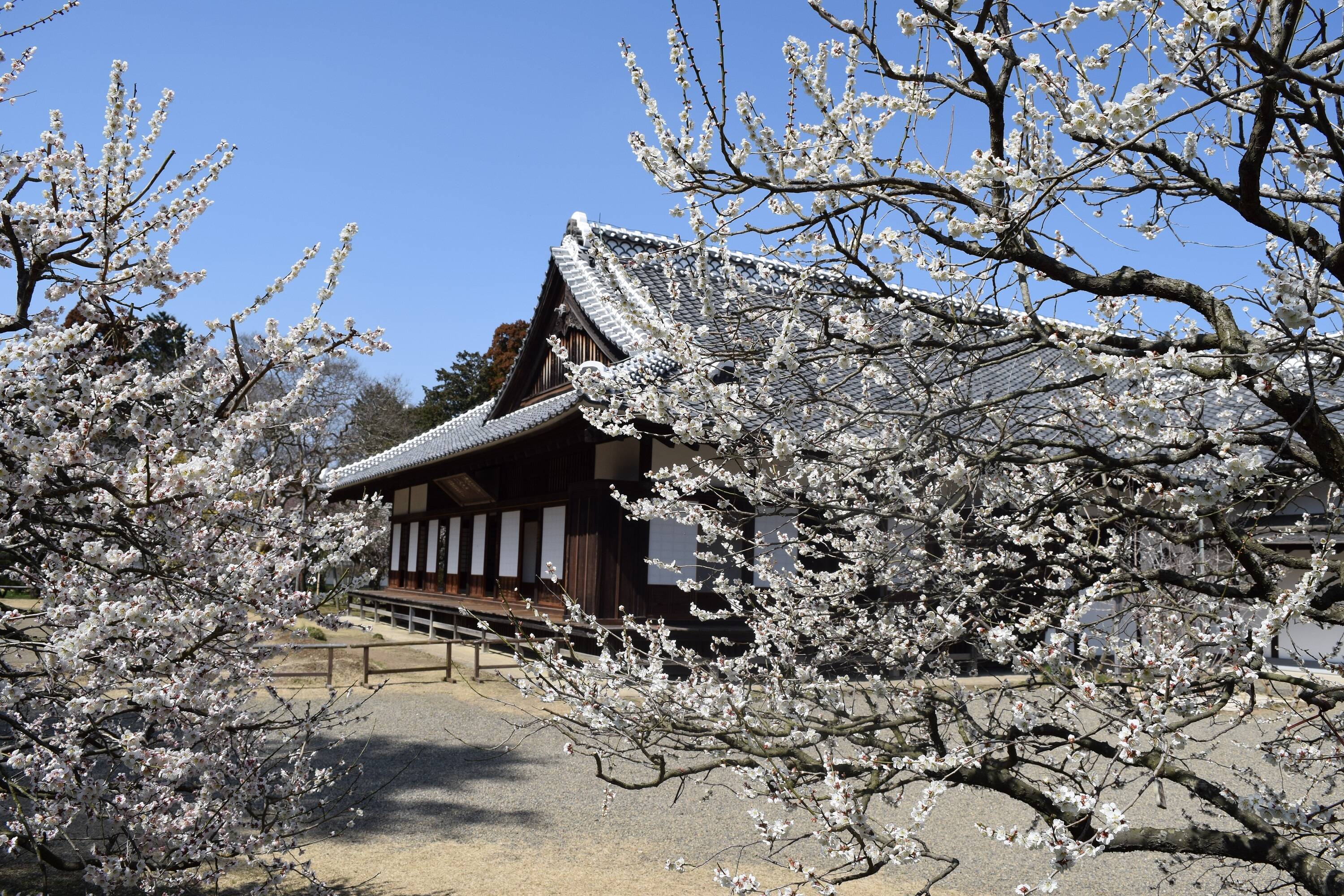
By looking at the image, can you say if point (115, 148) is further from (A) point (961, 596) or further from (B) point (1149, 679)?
(B) point (1149, 679)

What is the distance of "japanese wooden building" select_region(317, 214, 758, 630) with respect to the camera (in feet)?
39.7

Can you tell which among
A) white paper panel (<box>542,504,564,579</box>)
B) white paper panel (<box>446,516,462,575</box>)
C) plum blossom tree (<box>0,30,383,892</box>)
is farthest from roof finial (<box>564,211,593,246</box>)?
plum blossom tree (<box>0,30,383,892</box>)

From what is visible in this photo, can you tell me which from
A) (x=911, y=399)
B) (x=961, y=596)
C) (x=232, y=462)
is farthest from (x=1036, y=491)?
(x=232, y=462)

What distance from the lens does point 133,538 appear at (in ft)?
9.55

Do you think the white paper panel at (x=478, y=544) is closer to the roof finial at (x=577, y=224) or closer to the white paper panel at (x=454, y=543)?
the white paper panel at (x=454, y=543)

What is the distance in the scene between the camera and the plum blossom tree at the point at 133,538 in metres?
2.83

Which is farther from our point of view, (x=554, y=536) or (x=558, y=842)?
(x=554, y=536)

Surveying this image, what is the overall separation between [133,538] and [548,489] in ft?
36.4

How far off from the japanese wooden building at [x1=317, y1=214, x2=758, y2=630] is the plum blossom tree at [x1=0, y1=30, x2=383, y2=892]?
4657mm

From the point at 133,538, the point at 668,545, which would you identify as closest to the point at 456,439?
the point at 668,545

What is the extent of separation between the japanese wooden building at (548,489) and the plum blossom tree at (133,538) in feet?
15.3

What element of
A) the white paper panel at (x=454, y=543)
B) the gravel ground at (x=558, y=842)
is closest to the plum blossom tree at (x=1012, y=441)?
the gravel ground at (x=558, y=842)

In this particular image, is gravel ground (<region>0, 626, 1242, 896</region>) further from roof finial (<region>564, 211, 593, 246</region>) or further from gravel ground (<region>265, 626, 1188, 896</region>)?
roof finial (<region>564, 211, 593, 246</region>)

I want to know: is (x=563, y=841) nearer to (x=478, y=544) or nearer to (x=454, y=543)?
(x=478, y=544)
